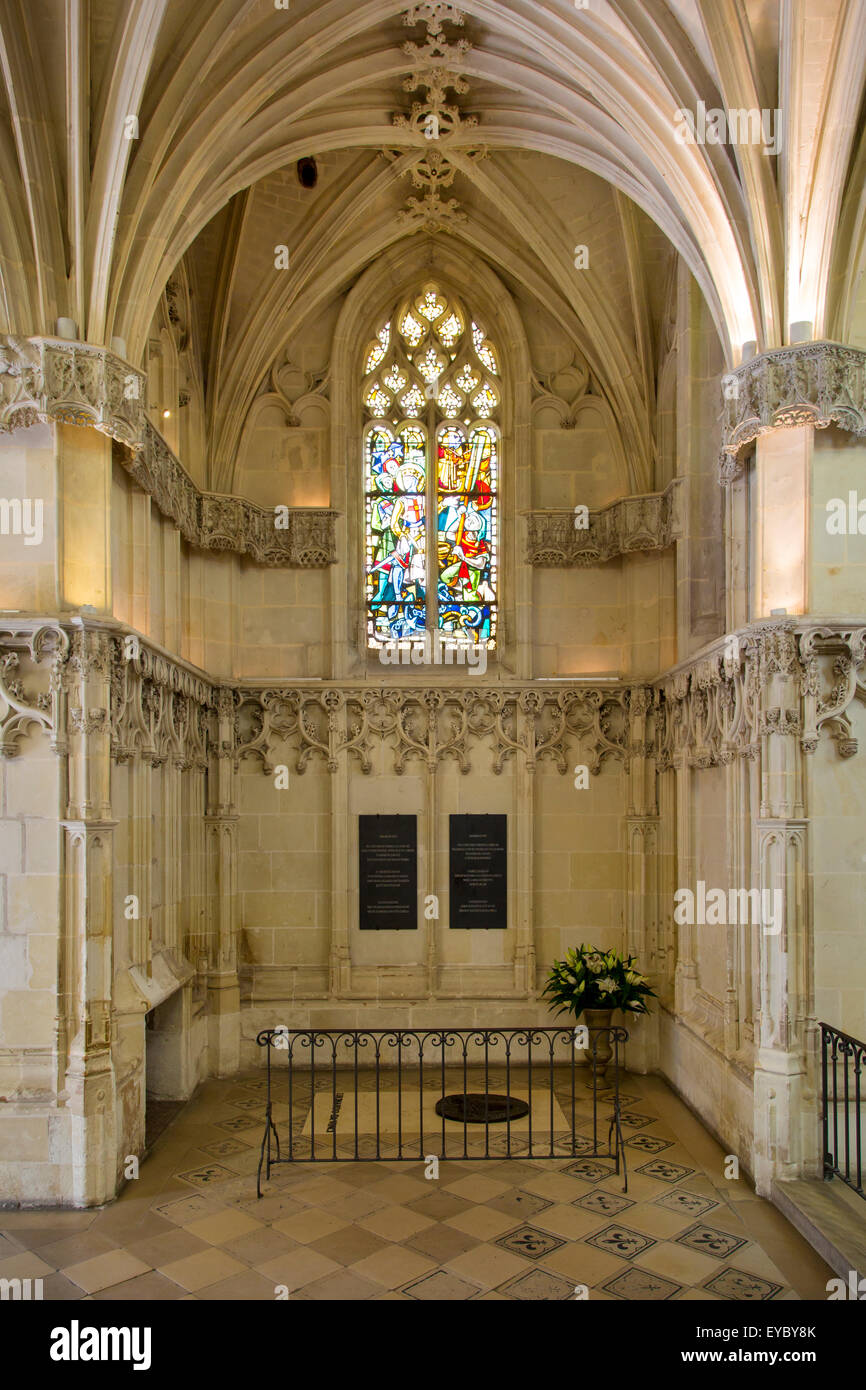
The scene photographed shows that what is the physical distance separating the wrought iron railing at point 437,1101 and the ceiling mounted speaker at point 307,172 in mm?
8374

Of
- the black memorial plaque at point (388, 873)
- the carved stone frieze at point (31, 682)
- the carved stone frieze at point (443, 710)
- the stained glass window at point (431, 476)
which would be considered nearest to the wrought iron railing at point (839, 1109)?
the carved stone frieze at point (443, 710)

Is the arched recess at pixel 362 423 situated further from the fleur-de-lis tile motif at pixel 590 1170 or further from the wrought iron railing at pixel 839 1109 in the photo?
the wrought iron railing at pixel 839 1109

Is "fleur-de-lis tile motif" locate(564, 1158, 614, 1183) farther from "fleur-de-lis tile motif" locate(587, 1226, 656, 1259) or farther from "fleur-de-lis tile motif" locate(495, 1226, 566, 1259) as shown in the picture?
"fleur-de-lis tile motif" locate(495, 1226, 566, 1259)

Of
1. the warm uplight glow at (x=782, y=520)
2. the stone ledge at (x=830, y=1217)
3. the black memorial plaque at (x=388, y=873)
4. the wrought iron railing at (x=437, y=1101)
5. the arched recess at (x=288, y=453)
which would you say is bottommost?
the wrought iron railing at (x=437, y=1101)

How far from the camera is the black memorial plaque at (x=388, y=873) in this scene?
11.9 meters

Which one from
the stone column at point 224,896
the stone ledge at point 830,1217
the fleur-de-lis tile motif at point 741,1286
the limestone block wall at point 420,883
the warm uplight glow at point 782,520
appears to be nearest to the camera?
the fleur-de-lis tile motif at point 741,1286


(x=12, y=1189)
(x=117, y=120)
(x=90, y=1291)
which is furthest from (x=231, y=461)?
(x=90, y=1291)

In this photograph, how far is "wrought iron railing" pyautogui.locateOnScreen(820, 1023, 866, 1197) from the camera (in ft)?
23.3

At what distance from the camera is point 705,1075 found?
924 centimetres

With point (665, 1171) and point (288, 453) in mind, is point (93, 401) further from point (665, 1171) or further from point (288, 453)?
point (665, 1171)

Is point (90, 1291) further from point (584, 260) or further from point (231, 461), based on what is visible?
point (584, 260)

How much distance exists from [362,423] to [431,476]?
100 centimetres

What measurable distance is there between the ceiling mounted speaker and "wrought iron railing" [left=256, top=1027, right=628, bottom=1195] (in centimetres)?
837

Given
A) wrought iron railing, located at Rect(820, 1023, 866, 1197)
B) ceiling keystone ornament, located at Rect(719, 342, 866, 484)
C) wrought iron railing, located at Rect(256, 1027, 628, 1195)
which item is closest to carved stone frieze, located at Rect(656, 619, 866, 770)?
ceiling keystone ornament, located at Rect(719, 342, 866, 484)
